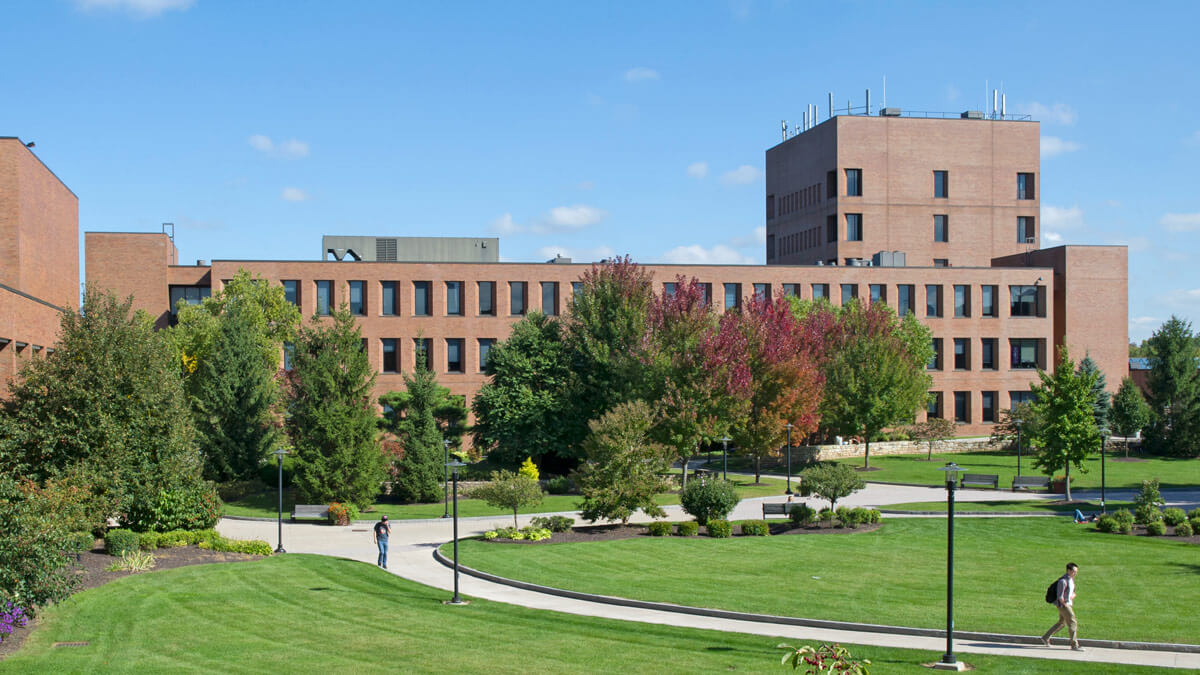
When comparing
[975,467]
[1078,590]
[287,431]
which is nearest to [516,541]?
[1078,590]

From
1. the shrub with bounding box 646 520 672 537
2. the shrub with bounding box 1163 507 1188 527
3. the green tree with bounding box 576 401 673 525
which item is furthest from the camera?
the green tree with bounding box 576 401 673 525

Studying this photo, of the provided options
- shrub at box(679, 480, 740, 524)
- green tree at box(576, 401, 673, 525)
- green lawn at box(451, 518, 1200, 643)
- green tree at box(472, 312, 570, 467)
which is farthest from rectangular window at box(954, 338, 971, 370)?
green tree at box(576, 401, 673, 525)

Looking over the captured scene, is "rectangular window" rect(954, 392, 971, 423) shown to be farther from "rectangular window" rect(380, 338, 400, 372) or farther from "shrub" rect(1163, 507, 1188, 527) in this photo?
"shrub" rect(1163, 507, 1188, 527)

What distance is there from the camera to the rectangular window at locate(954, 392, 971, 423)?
8231 cm

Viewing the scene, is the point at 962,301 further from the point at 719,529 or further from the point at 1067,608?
the point at 1067,608

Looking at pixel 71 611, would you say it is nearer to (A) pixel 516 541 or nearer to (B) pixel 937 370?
(A) pixel 516 541

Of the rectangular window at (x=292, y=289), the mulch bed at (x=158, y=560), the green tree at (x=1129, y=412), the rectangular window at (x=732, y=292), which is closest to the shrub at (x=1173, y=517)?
the mulch bed at (x=158, y=560)

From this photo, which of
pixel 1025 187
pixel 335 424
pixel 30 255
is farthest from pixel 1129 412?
pixel 30 255

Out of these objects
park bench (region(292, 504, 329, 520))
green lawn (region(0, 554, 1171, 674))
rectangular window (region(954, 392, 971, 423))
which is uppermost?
rectangular window (region(954, 392, 971, 423))

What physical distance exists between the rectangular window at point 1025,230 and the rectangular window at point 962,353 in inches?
806

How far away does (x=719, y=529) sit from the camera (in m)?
35.8

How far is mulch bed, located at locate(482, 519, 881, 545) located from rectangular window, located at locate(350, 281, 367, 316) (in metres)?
38.8

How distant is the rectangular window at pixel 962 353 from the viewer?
82.2 metres

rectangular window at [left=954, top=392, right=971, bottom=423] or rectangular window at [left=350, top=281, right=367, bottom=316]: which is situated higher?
rectangular window at [left=350, top=281, right=367, bottom=316]
